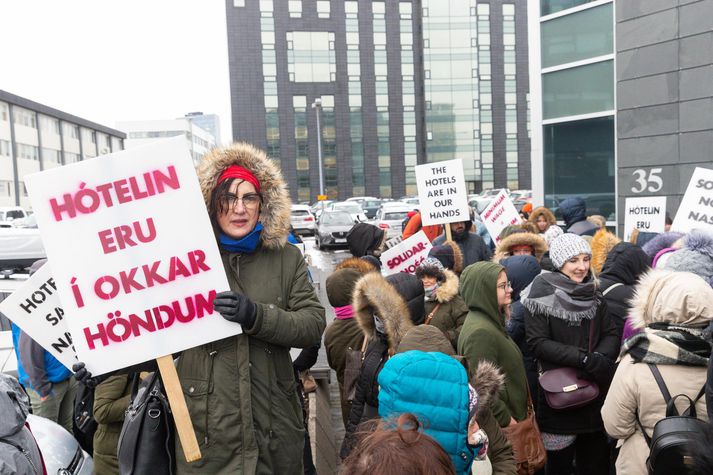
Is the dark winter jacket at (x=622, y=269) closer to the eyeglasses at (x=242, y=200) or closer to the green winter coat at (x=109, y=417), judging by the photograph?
the eyeglasses at (x=242, y=200)

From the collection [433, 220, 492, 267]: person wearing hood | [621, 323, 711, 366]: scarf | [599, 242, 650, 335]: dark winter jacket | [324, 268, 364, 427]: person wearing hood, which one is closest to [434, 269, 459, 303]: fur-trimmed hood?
[324, 268, 364, 427]: person wearing hood

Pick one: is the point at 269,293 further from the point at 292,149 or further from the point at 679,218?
the point at 292,149

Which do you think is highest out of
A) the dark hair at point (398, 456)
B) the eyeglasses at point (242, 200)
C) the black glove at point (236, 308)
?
the eyeglasses at point (242, 200)

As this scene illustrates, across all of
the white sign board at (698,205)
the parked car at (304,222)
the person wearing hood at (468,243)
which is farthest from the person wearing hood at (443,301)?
the parked car at (304,222)

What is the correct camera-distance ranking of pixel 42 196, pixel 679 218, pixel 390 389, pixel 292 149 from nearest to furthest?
pixel 390 389, pixel 42 196, pixel 679 218, pixel 292 149

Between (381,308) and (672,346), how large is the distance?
1.43 meters

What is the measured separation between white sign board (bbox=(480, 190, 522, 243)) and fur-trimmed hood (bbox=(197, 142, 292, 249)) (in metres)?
6.37

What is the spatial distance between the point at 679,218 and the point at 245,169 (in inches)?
199

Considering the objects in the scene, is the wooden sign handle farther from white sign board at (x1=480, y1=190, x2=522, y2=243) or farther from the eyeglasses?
white sign board at (x1=480, y1=190, x2=522, y2=243)

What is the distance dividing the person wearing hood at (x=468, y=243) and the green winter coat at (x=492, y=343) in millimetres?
4101

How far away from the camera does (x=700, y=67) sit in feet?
35.3

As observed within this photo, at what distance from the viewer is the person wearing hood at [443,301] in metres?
4.50

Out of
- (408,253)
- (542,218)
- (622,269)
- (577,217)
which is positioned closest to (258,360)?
(622,269)

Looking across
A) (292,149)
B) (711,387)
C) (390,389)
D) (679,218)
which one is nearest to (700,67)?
(679,218)
